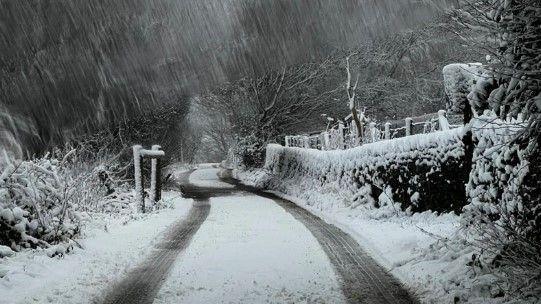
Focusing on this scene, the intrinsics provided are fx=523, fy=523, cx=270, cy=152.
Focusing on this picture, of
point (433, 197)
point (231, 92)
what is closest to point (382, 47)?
point (231, 92)

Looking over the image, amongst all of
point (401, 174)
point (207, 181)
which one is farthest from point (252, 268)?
point (207, 181)

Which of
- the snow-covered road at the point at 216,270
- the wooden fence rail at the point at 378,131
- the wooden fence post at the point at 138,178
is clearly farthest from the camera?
the wooden fence rail at the point at 378,131

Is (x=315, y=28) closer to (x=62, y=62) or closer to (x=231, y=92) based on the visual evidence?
(x=231, y=92)

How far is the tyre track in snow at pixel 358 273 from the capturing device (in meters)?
6.05

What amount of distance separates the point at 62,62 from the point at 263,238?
536 centimetres

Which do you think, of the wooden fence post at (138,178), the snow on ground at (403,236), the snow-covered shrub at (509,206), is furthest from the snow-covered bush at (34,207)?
the snow-covered shrub at (509,206)

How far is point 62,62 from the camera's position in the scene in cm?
1055

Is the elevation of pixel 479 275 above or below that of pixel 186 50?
below

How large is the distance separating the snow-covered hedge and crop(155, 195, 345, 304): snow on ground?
2217 mm

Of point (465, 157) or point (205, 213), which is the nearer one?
point (465, 157)

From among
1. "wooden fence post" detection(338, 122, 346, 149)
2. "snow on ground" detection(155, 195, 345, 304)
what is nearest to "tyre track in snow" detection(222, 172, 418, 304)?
"snow on ground" detection(155, 195, 345, 304)

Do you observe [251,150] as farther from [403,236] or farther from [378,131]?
[403,236]

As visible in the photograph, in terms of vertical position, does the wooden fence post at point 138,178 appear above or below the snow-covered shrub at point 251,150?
above

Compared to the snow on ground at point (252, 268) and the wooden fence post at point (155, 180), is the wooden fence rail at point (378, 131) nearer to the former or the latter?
the snow on ground at point (252, 268)
